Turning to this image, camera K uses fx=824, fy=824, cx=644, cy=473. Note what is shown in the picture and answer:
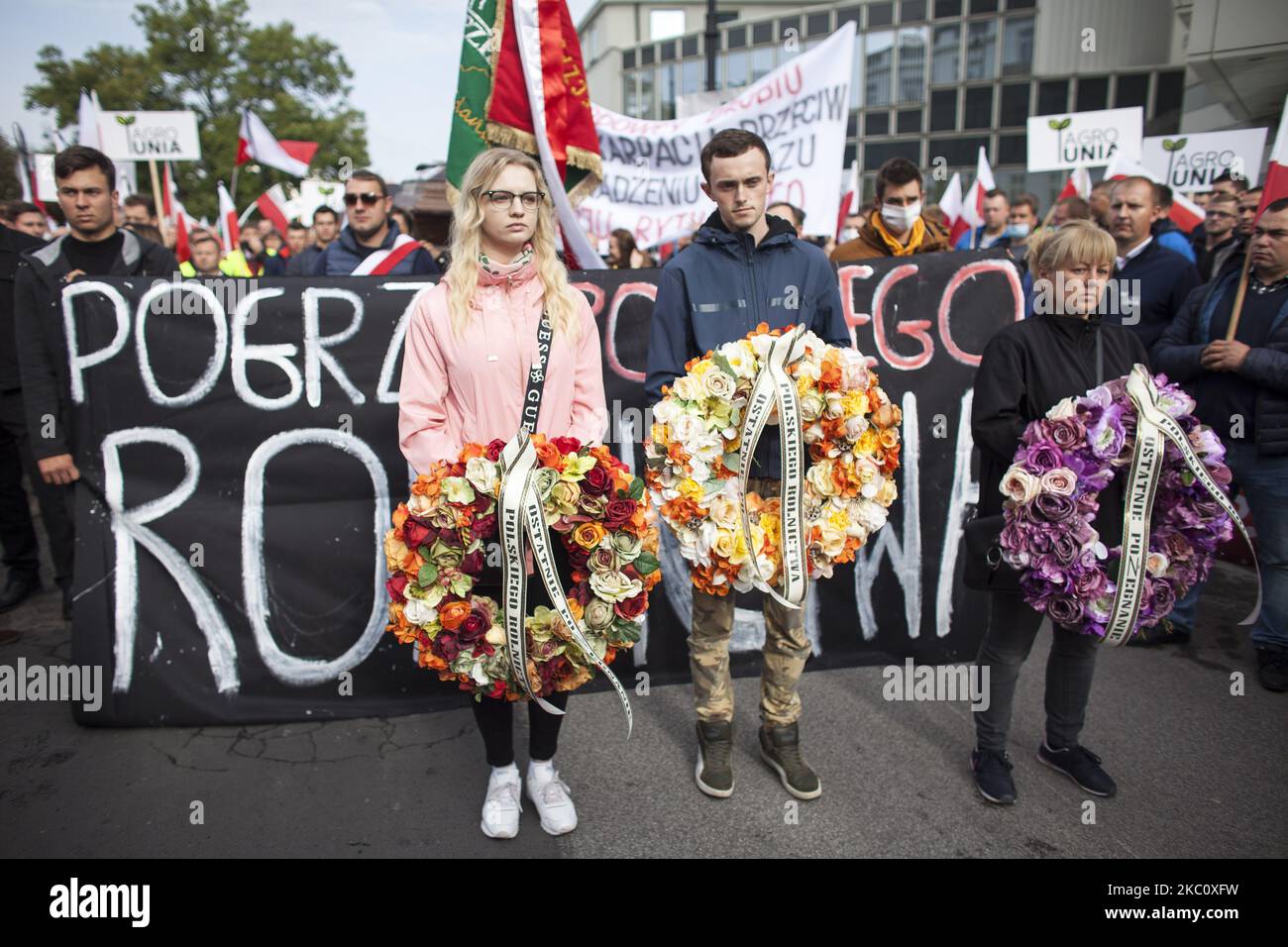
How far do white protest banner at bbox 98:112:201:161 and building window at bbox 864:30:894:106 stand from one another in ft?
84.6

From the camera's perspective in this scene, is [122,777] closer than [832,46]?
Yes

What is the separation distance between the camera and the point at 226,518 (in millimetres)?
3596

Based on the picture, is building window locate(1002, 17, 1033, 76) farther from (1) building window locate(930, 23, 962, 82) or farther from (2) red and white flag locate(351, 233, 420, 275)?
(2) red and white flag locate(351, 233, 420, 275)

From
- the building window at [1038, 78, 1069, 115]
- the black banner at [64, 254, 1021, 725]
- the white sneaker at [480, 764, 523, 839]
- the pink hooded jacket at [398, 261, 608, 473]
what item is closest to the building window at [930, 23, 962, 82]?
the building window at [1038, 78, 1069, 115]

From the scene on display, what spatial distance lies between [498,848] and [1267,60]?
13.7m

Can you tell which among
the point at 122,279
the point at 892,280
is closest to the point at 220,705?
the point at 122,279

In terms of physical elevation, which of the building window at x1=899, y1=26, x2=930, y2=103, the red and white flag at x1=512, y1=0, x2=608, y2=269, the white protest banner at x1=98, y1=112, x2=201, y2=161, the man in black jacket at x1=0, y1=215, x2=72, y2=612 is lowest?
the man in black jacket at x1=0, y1=215, x2=72, y2=612

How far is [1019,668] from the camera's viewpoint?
118 inches

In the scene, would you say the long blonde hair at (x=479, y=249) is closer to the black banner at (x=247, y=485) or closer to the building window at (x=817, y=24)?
the black banner at (x=247, y=485)

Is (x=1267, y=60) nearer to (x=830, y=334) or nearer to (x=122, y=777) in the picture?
(x=830, y=334)

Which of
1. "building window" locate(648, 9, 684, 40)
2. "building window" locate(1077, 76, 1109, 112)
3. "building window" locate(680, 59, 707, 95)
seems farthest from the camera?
"building window" locate(648, 9, 684, 40)

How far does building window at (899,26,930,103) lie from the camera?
28875 millimetres

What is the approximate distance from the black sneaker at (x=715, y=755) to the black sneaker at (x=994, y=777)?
0.92 metres

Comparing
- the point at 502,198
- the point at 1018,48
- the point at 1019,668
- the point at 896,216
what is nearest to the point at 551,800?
the point at 1019,668
